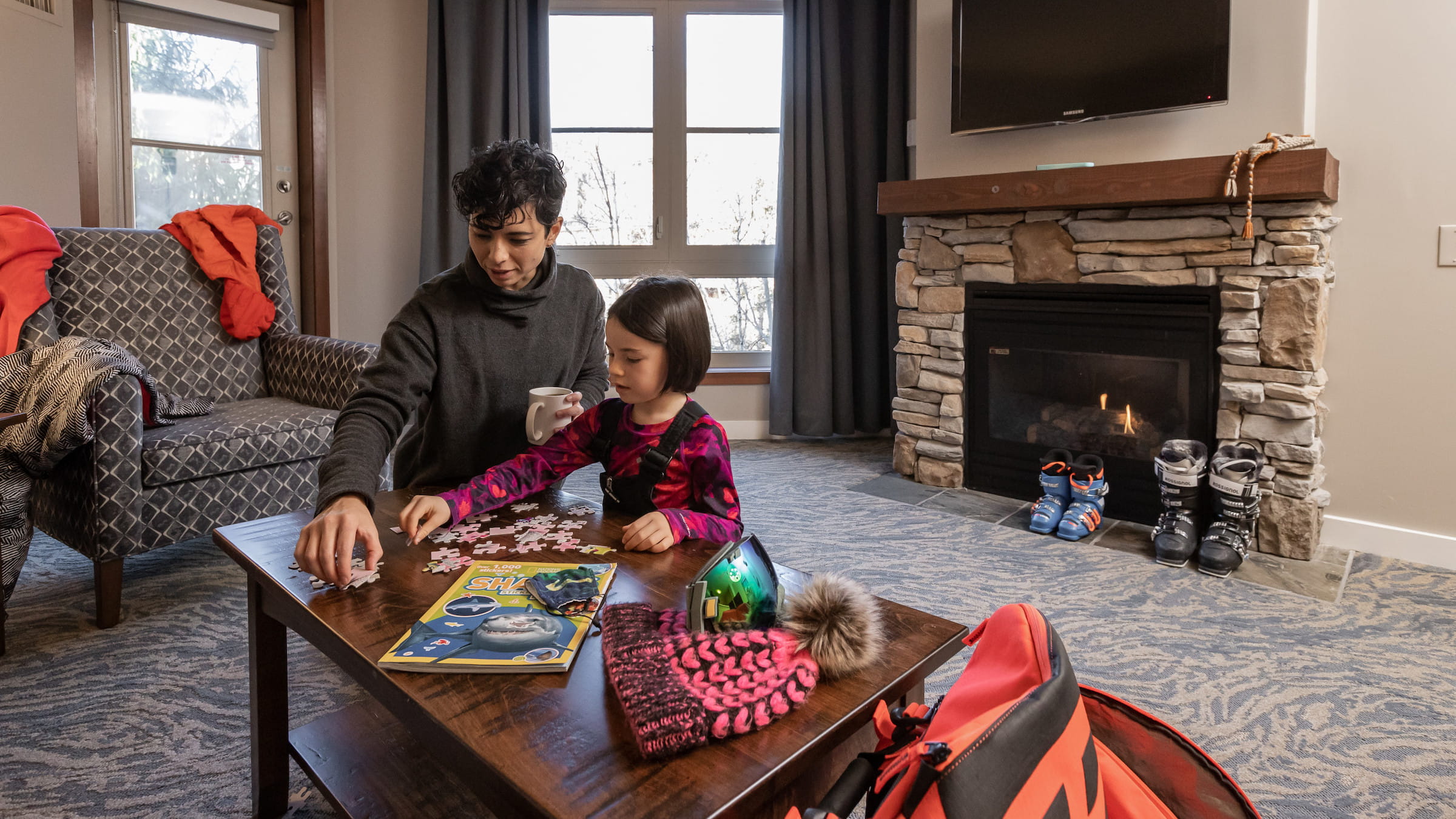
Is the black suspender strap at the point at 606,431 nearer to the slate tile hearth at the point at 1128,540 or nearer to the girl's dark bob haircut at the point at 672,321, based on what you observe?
the girl's dark bob haircut at the point at 672,321

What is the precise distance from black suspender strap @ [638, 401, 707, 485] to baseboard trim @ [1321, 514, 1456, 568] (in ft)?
7.99

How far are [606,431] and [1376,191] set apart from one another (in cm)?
250

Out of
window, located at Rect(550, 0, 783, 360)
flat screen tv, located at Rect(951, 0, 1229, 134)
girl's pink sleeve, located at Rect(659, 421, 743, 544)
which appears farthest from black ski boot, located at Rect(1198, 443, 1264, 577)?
window, located at Rect(550, 0, 783, 360)

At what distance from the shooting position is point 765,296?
4449 mm

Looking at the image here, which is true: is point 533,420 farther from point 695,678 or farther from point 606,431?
point 695,678

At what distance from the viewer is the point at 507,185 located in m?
1.32

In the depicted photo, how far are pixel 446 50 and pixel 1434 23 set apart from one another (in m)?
3.70

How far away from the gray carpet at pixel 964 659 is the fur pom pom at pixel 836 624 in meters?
0.96

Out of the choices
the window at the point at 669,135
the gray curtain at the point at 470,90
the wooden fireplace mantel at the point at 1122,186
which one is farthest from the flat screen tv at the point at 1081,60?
the gray curtain at the point at 470,90

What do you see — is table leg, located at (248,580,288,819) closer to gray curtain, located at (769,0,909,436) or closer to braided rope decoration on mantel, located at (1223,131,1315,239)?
braided rope decoration on mantel, located at (1223,131,1315,239)

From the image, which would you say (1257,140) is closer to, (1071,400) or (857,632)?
(1071,400)

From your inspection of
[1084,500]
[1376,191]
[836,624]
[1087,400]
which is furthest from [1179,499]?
[836,624]

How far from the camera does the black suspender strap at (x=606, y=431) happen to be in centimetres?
131

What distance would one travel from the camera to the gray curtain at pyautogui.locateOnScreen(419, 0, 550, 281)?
3.94m
